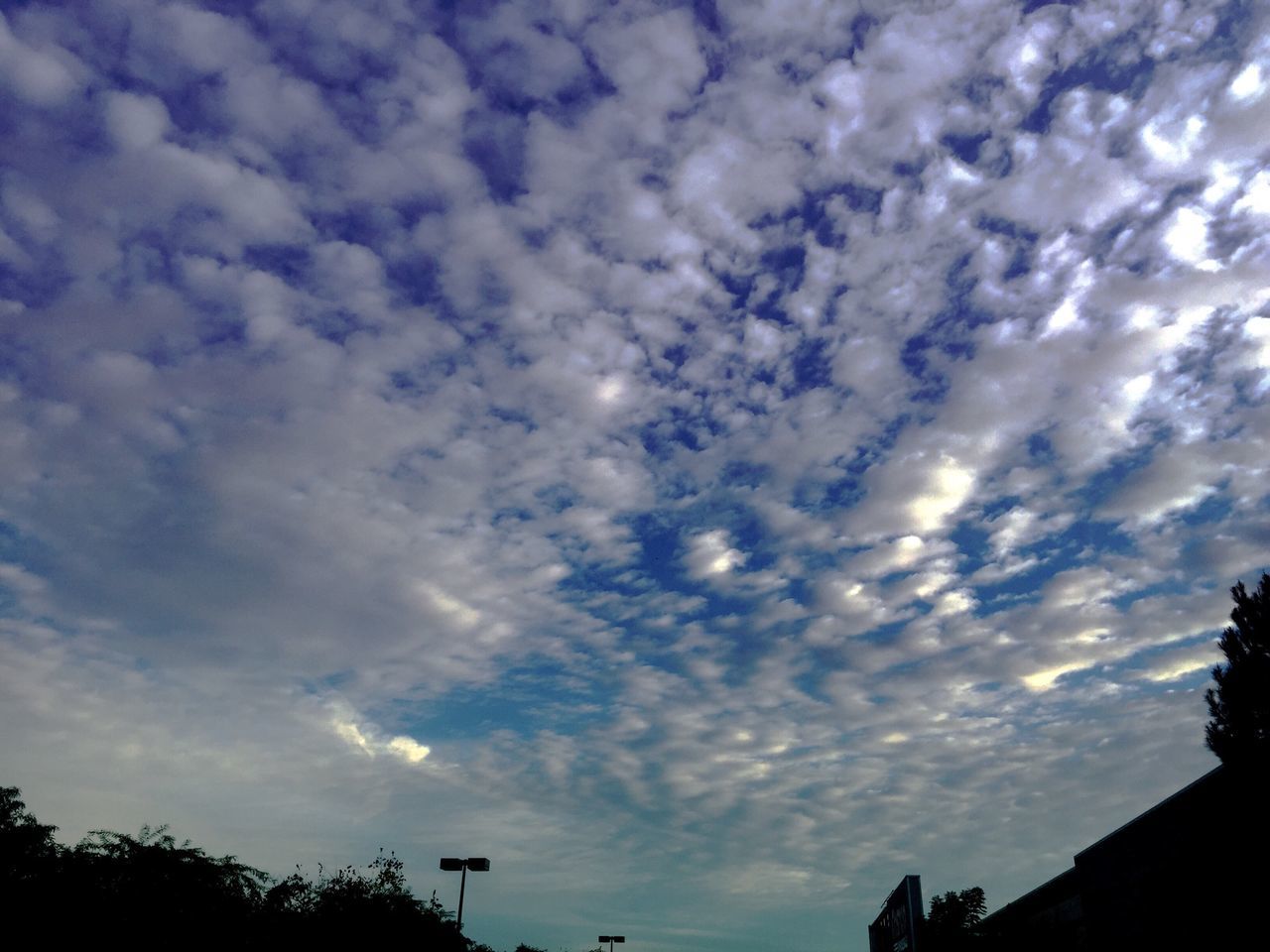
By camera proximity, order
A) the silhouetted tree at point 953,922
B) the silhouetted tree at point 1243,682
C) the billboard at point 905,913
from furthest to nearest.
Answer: the silhouetted tree at point 953,922, the silhouetted tree at point 1243,682, the billboard at point 905,913

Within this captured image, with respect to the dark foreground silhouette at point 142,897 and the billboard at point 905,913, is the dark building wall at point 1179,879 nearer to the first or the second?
the billboard at point 905,913

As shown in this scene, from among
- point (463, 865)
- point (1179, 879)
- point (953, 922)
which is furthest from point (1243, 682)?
point (463, 865)

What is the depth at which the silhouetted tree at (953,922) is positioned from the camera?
109 ft

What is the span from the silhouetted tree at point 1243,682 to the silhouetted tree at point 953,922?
1056cm

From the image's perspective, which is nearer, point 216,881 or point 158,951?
point 158,951

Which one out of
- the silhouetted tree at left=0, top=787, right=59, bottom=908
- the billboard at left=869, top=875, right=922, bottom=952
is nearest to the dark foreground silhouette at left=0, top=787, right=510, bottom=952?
the silhouetted tree at left=0, top=787, right=59, bottom=908

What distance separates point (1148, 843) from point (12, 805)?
4290 cm

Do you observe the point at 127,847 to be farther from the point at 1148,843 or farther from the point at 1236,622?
the point at 1236,622

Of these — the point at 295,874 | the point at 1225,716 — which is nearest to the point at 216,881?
the point at 295,874

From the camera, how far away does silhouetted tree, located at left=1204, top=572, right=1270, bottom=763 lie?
28.0m

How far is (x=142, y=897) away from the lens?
32.2m

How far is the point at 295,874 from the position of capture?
42.0 metres

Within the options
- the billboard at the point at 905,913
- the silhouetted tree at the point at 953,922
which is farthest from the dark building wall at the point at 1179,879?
the billboard at the point at 905,913

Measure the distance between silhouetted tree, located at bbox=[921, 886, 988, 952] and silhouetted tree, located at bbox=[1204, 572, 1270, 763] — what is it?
10.6 m
